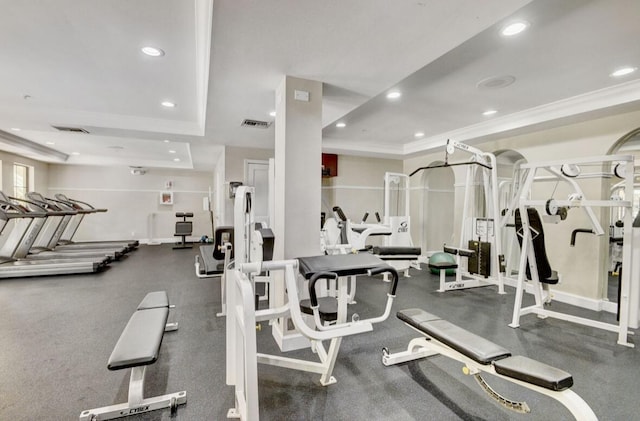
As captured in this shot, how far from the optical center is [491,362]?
5.47 feet

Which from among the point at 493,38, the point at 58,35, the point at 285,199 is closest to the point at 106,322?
the point at 285,199

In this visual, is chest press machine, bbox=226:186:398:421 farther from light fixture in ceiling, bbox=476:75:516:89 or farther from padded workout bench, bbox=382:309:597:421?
light fixture in ceiling, bbox=476:75:516:89

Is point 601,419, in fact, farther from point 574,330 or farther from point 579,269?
point 579,269

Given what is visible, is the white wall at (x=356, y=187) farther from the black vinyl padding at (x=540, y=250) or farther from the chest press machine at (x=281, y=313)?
the chest press machine at (x=281, y=313)

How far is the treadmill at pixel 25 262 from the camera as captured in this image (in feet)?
15.6

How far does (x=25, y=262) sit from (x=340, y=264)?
21.1ft

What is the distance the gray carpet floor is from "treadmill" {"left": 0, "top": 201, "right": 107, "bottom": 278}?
1164 millimetres

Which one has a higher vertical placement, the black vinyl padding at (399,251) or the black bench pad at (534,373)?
the black vinyl padding at (399,251)

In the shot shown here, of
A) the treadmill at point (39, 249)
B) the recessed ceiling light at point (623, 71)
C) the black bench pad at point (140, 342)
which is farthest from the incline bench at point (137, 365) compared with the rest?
the treadmill at point (39, 249)

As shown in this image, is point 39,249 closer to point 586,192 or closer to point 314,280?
point 314,280

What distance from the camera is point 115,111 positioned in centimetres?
421

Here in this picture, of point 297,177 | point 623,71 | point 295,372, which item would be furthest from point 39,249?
point 623,71

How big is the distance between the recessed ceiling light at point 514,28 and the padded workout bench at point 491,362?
88.7 inches

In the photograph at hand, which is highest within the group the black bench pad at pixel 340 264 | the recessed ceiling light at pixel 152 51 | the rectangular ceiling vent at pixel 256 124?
the recessed ceiling light at pixel 152 51
